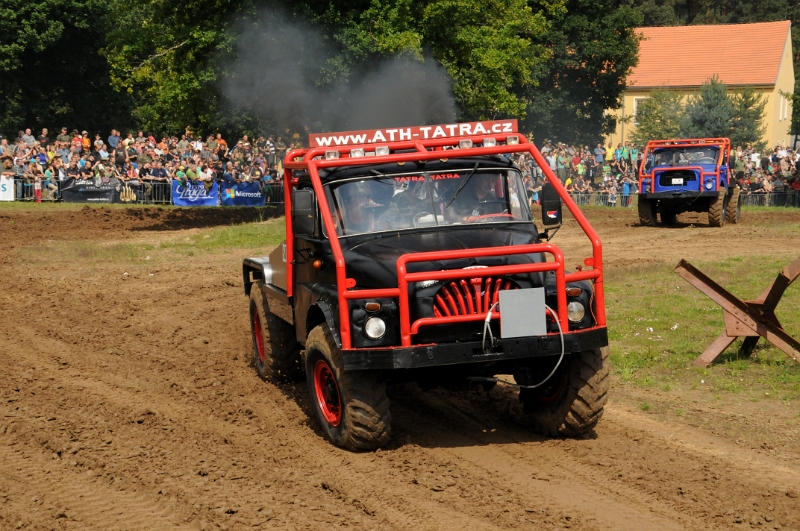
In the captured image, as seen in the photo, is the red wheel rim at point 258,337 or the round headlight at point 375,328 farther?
the red wheel rim at point 258,337

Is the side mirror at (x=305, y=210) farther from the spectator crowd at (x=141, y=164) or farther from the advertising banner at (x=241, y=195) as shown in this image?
the advertising banner at (x=241, y=195)

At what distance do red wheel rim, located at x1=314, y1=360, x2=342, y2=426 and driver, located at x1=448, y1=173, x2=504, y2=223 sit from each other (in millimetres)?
1588

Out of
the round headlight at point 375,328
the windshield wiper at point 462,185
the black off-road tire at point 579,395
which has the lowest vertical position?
the black off-road tire at point 579,395

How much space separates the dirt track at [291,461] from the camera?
623cm

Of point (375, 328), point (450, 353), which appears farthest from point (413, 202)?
point (450, 353)

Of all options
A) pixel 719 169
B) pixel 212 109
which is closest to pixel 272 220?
pixel 212 109

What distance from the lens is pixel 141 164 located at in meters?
30.6

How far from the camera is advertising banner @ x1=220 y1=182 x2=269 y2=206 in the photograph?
31547mm

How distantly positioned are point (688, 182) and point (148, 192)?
1531 centimetres

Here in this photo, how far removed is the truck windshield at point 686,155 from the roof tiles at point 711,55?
37.9 meters

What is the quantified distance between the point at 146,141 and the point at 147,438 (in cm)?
2489

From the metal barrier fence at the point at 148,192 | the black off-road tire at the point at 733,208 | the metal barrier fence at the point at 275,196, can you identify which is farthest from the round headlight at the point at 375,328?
the metal barrier fence at the point at 148,192

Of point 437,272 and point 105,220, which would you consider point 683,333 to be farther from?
point 105,220

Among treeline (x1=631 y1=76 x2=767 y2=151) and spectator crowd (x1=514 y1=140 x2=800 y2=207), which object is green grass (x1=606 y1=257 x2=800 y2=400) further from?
treeline (x1=631 y1=76 x2=767 y2=151)
